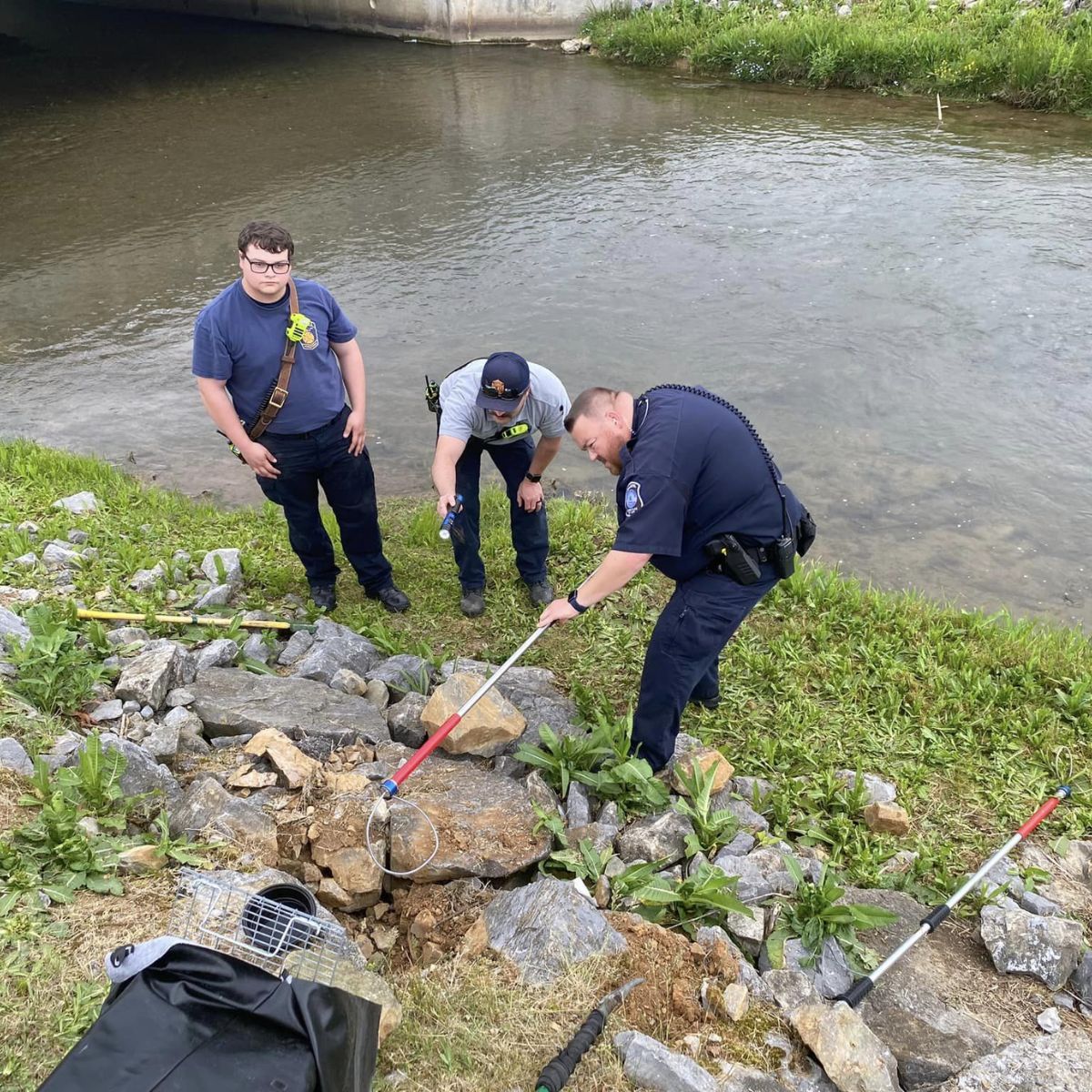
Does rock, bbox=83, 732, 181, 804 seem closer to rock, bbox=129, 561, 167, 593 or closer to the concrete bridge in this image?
rock, bbox=129, 561, 167, 593

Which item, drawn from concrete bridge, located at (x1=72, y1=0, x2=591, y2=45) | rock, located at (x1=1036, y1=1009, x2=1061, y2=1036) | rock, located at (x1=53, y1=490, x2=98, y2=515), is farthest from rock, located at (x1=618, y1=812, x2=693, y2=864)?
concrete bridge, located at (x1=72, y1=0, x2=591, y2=45)

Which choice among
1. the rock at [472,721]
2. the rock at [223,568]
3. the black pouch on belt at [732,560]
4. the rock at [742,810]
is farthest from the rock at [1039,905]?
the rock at [223,568]

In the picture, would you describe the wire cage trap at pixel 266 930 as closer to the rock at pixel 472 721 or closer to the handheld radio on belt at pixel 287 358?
the rock at pixel 472 721

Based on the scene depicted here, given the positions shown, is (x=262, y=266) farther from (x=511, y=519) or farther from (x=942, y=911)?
(x=942, y=911)

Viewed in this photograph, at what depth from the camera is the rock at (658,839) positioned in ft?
11.2

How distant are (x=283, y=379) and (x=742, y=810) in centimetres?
295

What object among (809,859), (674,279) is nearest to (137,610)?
(809,859)

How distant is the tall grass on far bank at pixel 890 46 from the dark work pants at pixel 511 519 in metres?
13.3

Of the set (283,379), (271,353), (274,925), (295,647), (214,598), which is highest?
(271,353)

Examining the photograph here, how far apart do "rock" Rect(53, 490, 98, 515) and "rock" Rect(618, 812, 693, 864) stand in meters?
4.43

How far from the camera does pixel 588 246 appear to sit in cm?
1059

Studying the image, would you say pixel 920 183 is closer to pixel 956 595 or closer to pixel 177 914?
pixel 956 595

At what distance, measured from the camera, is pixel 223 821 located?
10.3 ft

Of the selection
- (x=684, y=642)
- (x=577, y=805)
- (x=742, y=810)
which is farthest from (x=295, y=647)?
(x=742, y=810)
